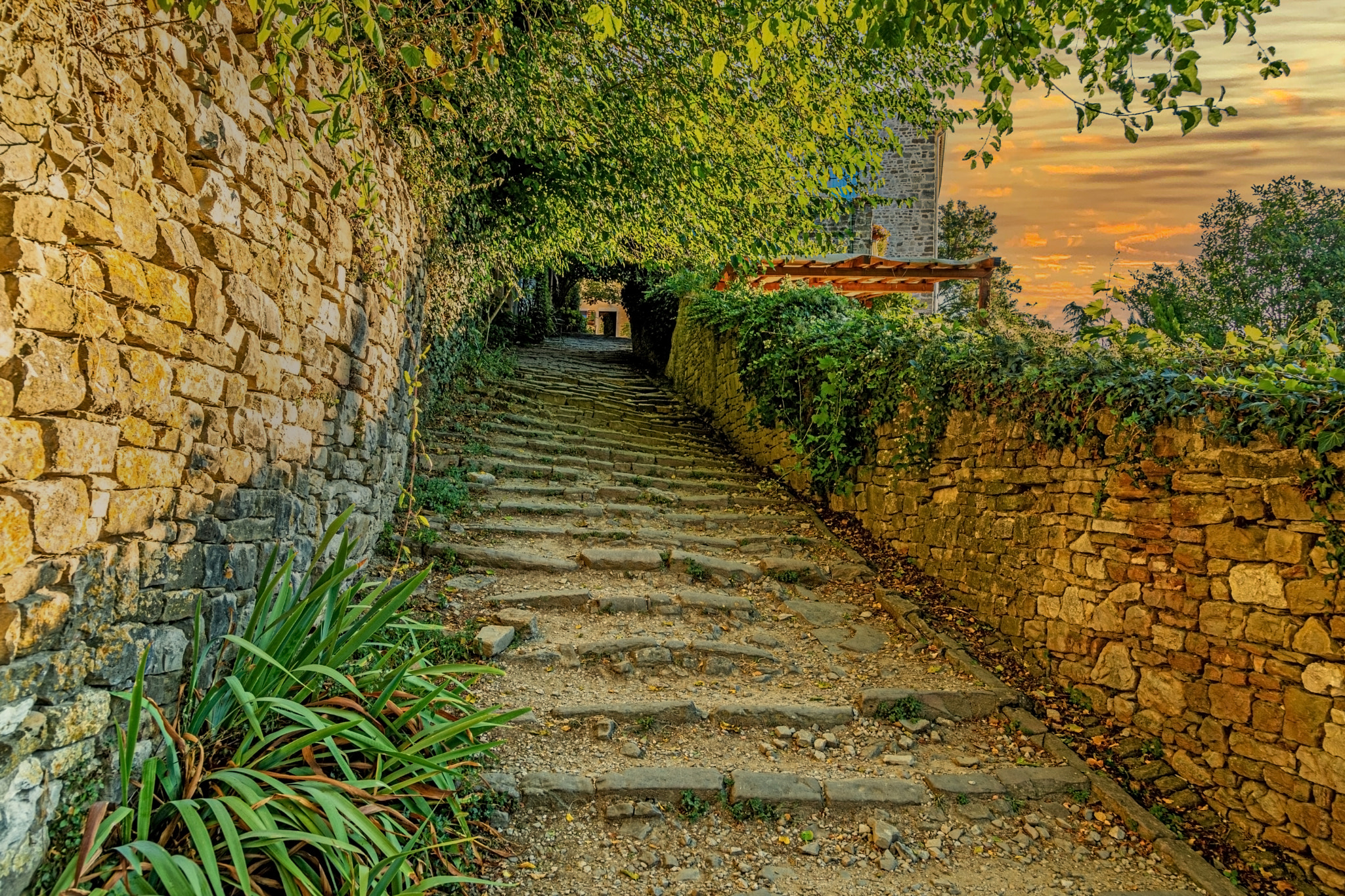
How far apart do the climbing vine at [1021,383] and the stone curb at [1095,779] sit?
111 cm

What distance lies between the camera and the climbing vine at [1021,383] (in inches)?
107

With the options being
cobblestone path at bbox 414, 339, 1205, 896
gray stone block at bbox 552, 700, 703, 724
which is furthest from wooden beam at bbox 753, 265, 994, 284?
gray stone block at bbox 552, 700, 703, 724

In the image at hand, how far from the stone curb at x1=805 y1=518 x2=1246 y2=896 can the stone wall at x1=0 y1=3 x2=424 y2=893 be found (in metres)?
3.44

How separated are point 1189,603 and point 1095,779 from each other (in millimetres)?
863

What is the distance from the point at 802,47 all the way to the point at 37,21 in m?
4.66

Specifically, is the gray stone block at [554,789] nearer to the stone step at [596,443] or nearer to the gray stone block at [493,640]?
the gray stone block at [493,640]

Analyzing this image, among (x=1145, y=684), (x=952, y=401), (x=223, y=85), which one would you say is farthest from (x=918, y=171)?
(x=223, y=85)

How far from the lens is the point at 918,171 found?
18.1 metres

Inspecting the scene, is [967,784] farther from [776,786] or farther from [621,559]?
[621,559]

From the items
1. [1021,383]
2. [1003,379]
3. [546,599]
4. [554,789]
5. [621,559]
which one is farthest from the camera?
[621,559]

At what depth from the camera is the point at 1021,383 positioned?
13.0 feet

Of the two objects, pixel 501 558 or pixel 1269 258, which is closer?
pixel 501 558

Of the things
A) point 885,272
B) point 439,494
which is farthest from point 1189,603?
point 885,272

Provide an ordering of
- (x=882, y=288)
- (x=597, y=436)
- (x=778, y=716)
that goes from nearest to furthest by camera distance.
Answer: (x=778, y=716) < (x=597, y=436) < (x=882, y=288)
